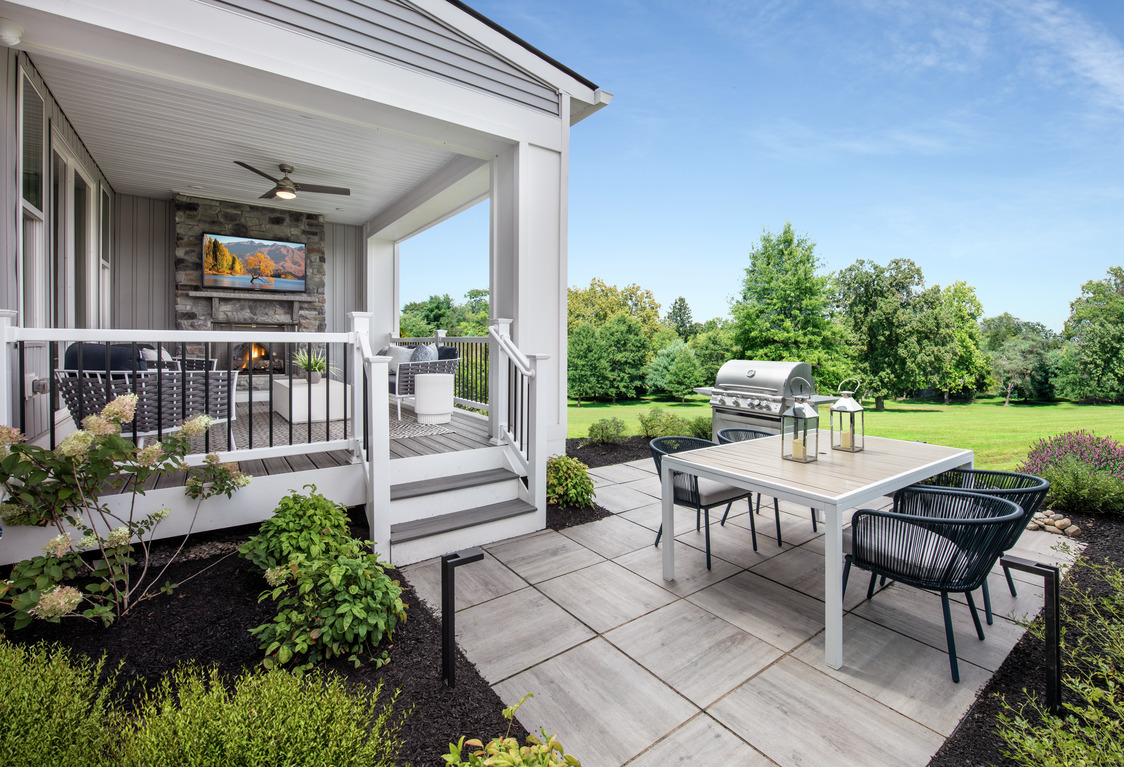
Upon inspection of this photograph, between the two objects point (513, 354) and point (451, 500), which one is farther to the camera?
point (513, 354)

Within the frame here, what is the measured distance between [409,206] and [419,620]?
578 cm

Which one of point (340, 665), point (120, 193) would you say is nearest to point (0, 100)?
point (340, 665)

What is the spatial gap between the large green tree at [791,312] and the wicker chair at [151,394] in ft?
44.2

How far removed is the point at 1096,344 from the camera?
691cm

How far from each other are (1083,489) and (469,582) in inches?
195

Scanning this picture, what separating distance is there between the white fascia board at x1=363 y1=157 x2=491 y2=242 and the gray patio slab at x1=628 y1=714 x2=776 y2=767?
479cm

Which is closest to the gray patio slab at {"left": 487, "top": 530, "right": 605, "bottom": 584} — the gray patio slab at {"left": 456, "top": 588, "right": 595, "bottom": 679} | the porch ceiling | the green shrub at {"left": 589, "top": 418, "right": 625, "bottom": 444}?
the gray patio slab at {"left": 456, "top": 588, "right": 595, "bottom": 679}

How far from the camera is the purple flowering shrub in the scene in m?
4.08

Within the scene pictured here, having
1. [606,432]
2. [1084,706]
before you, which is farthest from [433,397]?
[1084,706]

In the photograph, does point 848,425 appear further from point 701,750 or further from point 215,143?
point 215,143

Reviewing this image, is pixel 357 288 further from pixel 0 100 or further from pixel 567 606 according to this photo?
pixel 567 606

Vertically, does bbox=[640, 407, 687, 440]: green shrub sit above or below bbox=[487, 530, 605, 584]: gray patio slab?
above

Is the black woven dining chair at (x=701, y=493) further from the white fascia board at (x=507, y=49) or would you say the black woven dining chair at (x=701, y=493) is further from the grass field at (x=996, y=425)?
the white fascia board at (x=507, y=49)

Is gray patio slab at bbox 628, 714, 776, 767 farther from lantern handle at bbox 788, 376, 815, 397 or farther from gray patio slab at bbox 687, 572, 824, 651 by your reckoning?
lantern handle at bbox 788, 376, 815, 397
